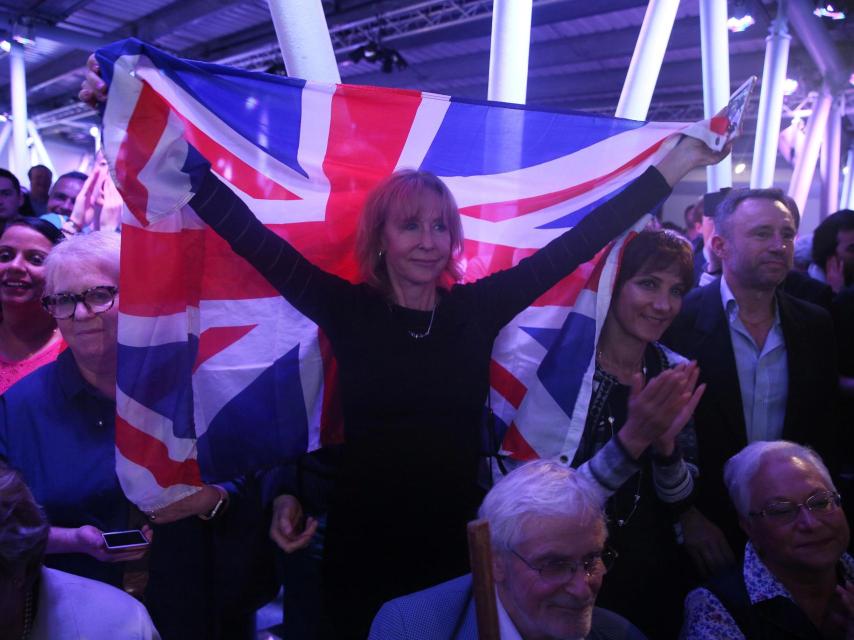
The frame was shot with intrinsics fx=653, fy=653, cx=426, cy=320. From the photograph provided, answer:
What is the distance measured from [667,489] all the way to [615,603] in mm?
341

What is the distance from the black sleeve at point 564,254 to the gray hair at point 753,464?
2.31 ft

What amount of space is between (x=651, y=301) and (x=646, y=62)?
1.65 metres

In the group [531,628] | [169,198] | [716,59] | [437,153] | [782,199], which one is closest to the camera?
[531,628]

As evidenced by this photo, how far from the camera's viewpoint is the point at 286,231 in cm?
190

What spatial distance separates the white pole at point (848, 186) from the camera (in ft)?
43.1

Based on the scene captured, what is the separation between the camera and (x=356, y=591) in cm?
158

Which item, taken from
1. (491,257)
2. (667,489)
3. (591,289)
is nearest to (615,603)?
(667,489)

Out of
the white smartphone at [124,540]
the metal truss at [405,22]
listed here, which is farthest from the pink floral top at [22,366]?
the metal truss at [405,22]

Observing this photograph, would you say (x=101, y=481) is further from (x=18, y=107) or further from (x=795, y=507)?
(x=18, y=107)

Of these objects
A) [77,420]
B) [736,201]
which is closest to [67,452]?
[77,420]

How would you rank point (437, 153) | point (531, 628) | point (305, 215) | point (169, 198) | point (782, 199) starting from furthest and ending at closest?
point (782, 199) → point (437, 153) → point (305, 215) → point (169, 198) → point (531, 628)

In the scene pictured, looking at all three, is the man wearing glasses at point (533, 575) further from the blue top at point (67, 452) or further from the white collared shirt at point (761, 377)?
the white collared shirt at point (761, 377)

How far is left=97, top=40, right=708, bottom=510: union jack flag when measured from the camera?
5.25 feet

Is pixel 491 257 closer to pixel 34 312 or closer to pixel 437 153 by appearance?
pixel 437 153
